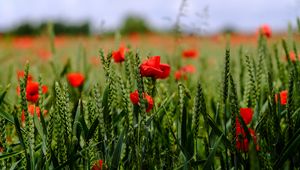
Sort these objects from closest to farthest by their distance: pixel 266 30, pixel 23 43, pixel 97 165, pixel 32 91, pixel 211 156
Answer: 1. pixel 211 156
2. pixel 97 165
3. pixel 32 91
4. pixel 266 30
5. pixel 23 43

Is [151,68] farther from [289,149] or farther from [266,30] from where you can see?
[266,30]

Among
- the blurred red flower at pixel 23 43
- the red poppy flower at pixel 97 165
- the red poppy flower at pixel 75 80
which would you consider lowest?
the blurred red flower at pixel 23 43

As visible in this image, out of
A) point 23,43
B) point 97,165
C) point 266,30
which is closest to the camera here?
point 97,165

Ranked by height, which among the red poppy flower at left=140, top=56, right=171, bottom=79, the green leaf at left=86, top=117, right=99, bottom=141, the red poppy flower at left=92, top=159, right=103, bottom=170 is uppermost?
the red poppy flower at left=140, top=56, right=171, bottom=79

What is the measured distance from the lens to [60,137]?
101 centimetres

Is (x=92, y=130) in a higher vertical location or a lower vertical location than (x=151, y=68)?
lower

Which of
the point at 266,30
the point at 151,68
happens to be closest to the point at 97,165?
the point at 151,68

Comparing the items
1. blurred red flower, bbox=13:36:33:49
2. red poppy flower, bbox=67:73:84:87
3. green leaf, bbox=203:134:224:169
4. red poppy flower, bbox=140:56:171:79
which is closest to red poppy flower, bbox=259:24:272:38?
red poppy flower, bbox=67:73:84:87

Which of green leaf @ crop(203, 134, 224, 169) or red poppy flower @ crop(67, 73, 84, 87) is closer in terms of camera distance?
green leaf @ crop(203, 134, 224, 169)

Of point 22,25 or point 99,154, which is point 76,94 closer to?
point 99,154

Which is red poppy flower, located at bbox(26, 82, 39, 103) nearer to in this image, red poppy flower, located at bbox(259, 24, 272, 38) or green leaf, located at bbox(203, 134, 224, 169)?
green leaf, located at bbox(203, 134, 224, 169)

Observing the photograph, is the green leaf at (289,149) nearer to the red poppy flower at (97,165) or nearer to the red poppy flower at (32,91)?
the red poppy flower at (97,165)

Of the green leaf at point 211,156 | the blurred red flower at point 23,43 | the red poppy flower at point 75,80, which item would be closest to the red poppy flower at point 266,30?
the red poppy flower at point 75,80

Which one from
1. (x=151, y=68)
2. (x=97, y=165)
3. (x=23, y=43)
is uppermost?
(x=151, y=68)
